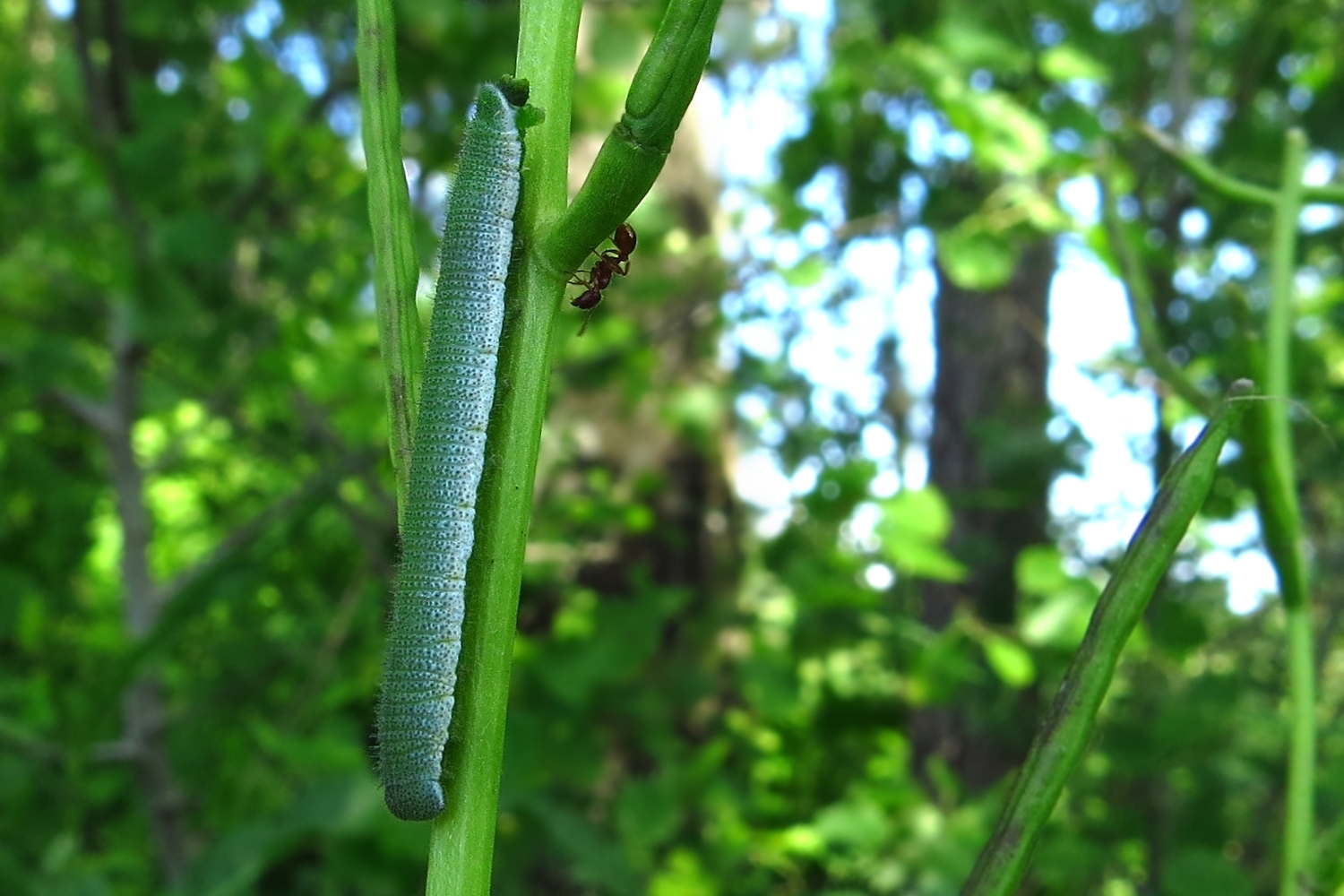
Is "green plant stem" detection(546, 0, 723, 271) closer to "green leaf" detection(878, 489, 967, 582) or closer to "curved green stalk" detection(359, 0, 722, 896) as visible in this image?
"curved green stalk" detection(359, 0, 722, 896)

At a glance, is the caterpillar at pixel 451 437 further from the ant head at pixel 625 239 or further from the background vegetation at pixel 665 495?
the background vegetation at pixel 665 495

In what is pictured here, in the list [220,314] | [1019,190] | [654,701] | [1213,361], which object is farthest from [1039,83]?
[220,314]

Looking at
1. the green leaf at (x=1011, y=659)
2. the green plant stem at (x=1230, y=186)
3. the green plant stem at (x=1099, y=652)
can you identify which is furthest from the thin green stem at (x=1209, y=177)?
the green leaf at (x=1011, y=659)

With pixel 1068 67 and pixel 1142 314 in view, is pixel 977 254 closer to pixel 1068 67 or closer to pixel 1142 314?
pixel 1068 67

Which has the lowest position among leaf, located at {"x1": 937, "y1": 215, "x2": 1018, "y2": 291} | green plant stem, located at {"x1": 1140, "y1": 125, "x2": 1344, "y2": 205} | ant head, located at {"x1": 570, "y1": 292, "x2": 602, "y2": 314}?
ant head, located at {"x1": 570, "y1": 292, "x2": 602, "y2": 314}

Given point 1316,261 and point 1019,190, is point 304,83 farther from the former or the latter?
point 1316,261

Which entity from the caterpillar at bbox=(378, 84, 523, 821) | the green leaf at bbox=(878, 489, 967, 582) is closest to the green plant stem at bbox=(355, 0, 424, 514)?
the caterpillar at bbox=(378, 84, 523, 821)
